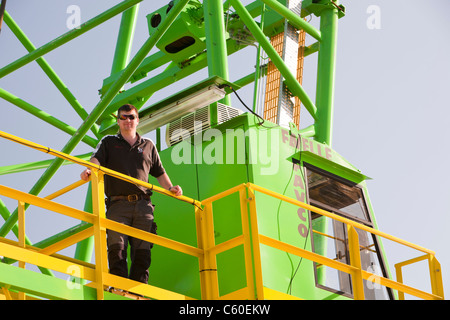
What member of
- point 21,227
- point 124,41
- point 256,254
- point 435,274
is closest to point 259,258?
point 256,254

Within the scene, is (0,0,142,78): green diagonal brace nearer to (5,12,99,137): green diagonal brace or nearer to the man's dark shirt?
(5,12,99,137): green diagonal brace

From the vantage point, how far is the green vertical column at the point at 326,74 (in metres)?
13.2

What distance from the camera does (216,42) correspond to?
12172 mm

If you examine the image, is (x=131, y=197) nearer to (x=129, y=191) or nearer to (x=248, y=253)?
(x=129, y=191)

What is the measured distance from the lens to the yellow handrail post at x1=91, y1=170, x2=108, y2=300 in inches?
287

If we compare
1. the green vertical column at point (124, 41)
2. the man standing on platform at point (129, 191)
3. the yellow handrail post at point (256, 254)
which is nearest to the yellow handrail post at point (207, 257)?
the man standing on platform at point (129, 191)

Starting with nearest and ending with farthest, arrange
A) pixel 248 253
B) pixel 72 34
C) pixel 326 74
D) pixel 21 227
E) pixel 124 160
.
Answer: pixel 248 253, pixel 21 227, pixel 124 160, pixel 72 34, pixel 326 74

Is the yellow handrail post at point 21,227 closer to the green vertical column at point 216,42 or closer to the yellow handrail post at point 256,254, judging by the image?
the yellow handrail post at point 256,254

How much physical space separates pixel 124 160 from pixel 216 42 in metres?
4.14

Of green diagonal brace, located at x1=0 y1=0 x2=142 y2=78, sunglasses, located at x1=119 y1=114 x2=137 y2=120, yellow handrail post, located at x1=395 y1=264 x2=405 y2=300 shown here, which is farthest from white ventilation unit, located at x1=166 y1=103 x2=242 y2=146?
yellow handrail post, located at x1=395 y1=264 x2=405 y2=300

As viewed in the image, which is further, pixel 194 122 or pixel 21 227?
pixel 194 122

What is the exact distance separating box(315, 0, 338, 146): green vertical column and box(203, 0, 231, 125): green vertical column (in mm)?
2158

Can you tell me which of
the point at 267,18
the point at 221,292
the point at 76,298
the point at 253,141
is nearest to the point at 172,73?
the point at 267,18

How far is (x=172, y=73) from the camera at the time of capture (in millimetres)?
16594
